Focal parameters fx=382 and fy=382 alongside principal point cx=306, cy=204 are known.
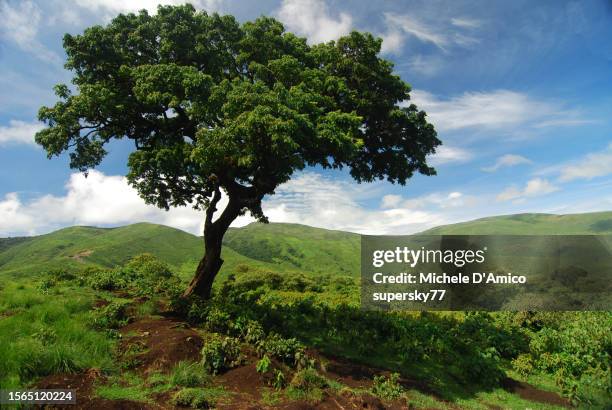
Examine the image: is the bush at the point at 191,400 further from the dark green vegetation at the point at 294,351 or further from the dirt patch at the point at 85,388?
the dirt patch at the point at 85,388

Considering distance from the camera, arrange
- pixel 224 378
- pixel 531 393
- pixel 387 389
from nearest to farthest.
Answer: pixel 224 378 → pixel 387 389 → pixel 531 393

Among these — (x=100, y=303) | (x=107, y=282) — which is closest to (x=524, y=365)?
(x=100, y=303)

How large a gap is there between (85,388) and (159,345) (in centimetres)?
310

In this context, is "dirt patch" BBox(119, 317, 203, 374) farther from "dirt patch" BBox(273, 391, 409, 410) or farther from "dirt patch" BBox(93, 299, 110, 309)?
"dirt patch" BBox(273, 391, 409, 410)

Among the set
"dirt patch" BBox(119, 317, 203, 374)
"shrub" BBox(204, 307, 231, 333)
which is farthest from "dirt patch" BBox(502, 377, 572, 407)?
"dirt patch" BBox(119, 317, 203, 374)

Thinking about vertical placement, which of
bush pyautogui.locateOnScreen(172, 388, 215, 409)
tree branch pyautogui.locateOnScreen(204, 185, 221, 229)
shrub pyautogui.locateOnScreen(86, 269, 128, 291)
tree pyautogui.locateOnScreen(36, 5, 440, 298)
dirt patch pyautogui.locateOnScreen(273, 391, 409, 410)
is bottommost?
dirt patch pyautogui.locateOnScreen(273, 391, 409, 410)

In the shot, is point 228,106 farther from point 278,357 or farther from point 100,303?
point 100,303

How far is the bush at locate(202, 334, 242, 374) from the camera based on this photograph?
10.9 meters

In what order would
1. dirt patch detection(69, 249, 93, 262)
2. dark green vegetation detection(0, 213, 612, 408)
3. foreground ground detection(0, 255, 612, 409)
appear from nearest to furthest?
foreground ground detection(0, 255, 612, 409) → dark green vegetation detection(0, 213, 612, 408) → dirt patch detection(69, 249, 93, 262)

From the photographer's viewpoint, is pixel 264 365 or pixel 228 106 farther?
pixel 228 106

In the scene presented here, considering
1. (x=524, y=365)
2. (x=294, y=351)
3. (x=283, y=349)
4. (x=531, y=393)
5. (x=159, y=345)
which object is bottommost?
(x=531, y=393)

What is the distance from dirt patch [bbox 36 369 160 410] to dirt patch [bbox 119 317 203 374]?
4.47 feet

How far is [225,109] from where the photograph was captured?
44.8 ft

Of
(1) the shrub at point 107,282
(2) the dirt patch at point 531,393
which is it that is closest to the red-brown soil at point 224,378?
(2) the dirt patch at point 531,393
